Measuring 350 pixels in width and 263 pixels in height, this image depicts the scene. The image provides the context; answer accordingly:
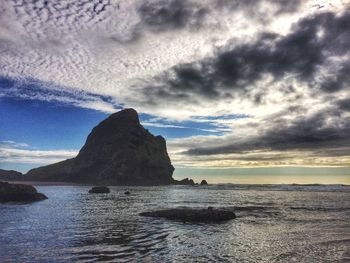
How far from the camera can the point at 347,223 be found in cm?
3612

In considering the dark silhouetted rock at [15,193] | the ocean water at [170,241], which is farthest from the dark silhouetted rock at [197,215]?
the dark silhouetted rock at [15,193]

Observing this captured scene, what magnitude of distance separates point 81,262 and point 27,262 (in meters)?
2.97

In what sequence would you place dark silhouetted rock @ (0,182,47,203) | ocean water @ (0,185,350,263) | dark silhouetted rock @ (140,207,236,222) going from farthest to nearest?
dark silhouetted rock @ (0,182,47,203)
dark silhouetted rock @ (140,207,236,222)
ocean water @ (0,185,350,263)

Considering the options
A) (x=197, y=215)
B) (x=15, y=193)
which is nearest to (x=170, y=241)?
(x=197, y=215)

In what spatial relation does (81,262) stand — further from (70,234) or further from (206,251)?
(70,234)

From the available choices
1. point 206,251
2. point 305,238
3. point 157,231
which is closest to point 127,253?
point 206,251

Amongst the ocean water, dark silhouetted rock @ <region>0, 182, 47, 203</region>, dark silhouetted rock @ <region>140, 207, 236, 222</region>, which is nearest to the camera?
the ocean water

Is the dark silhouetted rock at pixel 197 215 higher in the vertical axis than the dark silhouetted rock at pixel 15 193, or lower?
lower

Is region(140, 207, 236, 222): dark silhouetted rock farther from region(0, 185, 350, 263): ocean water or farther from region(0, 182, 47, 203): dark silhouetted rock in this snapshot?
region(0, 182, 47, 203): dark silhouetted rock

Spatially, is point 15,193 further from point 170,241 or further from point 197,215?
point 170,241

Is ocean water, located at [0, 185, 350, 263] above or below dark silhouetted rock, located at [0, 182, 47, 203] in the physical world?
below

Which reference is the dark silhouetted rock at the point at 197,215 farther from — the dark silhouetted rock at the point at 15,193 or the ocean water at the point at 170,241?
the dark silhouetted rock at the point at 15,193

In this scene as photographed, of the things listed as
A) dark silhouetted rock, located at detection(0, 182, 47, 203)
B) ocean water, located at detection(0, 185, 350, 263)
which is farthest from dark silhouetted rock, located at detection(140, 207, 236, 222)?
dark silhouetted rock, located at detection(0, 182, 47, 203)

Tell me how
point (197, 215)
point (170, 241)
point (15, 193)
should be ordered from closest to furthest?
point (170, 241)
point (197, 215)
point (15, 193)
